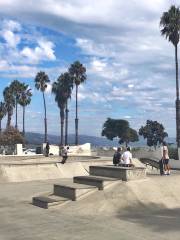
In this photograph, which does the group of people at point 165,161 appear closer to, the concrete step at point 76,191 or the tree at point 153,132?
the concrete step at point 76,191

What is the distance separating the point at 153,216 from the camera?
13789 millimetres

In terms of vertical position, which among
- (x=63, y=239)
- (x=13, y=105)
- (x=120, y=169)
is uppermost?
(x=13, y=105)

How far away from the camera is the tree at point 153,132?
129 meters

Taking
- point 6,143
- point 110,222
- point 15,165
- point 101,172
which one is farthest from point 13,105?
point 110,222

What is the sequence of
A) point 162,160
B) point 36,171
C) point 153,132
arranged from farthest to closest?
point 153,132 < point 36,171 < point 162,160

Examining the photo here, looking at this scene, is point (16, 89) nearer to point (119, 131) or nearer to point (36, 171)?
point (119, 131)

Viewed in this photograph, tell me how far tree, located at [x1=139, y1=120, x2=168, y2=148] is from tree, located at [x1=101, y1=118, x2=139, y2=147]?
292 cm

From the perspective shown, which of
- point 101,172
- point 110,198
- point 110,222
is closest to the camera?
point 110,222

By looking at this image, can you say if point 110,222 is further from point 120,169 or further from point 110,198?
point 120,169

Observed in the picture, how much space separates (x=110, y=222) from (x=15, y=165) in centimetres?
1612

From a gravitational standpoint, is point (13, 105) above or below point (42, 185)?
above

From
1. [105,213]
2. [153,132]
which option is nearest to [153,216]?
[105,213]

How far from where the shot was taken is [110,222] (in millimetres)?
12820

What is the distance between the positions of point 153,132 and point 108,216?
384 ft
